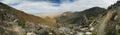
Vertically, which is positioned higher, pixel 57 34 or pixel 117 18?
pixel 117 18

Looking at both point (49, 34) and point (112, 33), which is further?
point (49, 34)

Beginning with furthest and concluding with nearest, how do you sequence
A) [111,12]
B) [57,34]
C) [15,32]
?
[57,34], [15,32], [111,12]

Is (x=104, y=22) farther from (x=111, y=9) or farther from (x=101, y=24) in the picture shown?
(x=111, y=9)

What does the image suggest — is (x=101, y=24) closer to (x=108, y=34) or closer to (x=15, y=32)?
(x=108, y=34)

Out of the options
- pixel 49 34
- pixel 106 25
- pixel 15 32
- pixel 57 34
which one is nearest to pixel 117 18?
pixel 106 25

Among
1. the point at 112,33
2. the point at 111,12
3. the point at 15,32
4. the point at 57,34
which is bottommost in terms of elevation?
the point at 57,34

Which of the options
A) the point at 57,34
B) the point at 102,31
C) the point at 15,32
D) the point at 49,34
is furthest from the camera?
the point at 57,34

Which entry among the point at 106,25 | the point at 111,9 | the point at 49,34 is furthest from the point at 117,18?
the point at 49,34

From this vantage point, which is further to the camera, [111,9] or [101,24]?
[111,9]

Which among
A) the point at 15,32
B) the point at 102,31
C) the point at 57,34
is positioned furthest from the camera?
the point at 57,34
